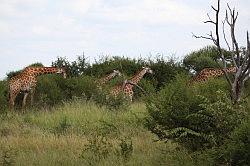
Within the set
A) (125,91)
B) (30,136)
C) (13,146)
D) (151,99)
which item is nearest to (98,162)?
(151,99)

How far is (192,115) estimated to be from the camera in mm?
7559

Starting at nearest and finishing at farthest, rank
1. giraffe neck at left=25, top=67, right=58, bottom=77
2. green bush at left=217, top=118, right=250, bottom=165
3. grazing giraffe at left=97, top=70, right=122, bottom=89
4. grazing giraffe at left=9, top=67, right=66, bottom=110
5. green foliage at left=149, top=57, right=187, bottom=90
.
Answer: green bush at left=217, top=118, right=250, bottom=165 < grazing giraffe at left=9, top=67, right=66, bottom=110 < giraffe neck at left=25, top=67, right=58, bottom=77 < grazing giraffe at left=97, top=70, right=122, bottom=89 < green foliage at left=149, top=57, right=187, bottom=90

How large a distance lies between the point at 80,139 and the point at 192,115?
3.55 meters

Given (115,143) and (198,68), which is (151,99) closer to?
(115,143)

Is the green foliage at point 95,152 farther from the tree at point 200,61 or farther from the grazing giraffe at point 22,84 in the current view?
the tree at point 200,61

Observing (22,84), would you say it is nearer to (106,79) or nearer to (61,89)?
(61,89)

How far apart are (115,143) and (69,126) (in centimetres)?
314

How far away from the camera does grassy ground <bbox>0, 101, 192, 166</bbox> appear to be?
326 inches

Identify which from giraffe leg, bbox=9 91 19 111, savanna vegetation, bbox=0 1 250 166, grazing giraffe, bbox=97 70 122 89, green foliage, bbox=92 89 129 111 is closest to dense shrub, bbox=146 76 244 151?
savanna vegetation, bbox=0 1 250 166

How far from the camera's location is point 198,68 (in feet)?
84.7

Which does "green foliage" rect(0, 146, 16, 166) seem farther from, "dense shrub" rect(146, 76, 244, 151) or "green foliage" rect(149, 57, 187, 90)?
"green foliage" rect(149, 57, 187, 90)

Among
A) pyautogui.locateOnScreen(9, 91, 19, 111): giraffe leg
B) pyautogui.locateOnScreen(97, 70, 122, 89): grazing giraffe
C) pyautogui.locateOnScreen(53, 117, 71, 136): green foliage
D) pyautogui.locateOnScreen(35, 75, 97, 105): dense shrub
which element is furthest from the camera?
pyautogui.locateOnScreen(97, 70, 122, 89): grazing giraffe

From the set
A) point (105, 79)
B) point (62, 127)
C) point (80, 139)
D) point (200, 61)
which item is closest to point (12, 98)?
point (105, 79)

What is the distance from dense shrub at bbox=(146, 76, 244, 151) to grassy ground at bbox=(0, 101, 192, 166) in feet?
1.18
